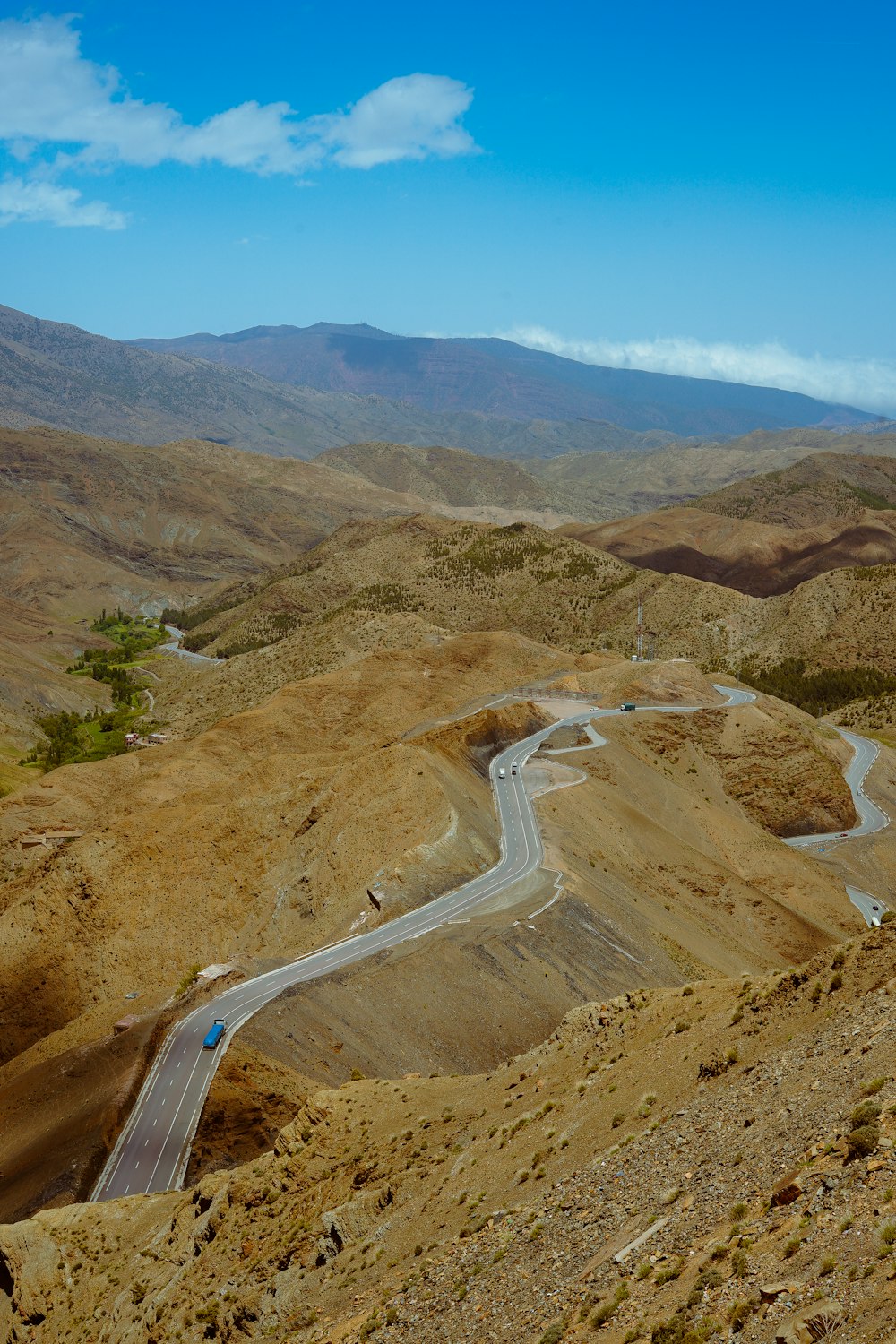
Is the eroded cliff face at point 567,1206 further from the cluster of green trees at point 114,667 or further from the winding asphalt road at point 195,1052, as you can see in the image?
the cluster of green trees at point 114,667

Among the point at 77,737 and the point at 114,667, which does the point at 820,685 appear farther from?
the point at 114,667

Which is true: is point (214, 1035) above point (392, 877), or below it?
below

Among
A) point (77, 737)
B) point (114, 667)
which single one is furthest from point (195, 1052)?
point (114, 667)

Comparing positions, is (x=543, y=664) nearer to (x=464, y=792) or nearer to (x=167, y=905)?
(x=464, y=792)

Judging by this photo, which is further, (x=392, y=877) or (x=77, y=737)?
(x=77, y=737)

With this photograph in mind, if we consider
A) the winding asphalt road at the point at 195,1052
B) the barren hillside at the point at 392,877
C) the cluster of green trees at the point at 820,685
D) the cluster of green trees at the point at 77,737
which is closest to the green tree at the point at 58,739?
the cluster of green trees at the point at 77,737
